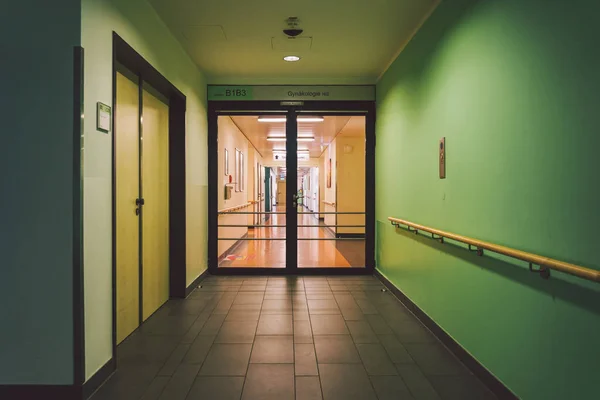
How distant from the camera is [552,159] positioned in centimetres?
181

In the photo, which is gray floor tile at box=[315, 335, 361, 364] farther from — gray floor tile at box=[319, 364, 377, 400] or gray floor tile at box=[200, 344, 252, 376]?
gray floor tile at box=[200, 344, 252, 376]

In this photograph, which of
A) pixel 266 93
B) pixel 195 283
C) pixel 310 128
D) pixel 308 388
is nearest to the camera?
pixel 308 388

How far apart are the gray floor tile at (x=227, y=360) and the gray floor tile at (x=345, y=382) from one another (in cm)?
57

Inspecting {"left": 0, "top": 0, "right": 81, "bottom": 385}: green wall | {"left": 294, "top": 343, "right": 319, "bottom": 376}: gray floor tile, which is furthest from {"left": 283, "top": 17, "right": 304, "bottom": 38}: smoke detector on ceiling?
{"left": 294, "top": 343, "right": 319, "bottom": 376}: gray floor tile

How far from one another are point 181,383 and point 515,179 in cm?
239

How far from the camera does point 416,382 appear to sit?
96.3 inches

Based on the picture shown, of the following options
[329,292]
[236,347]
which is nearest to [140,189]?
[236,347]

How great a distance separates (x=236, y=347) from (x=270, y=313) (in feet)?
2.81

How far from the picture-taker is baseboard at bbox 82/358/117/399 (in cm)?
224

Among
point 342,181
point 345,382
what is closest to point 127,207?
point 345,382

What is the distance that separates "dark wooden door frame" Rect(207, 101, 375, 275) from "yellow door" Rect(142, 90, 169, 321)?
1325 millimetres

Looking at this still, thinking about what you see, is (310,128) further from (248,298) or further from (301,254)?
(248,298)

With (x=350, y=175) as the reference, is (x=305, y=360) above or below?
below

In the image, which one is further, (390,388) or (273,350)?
(273,350)
